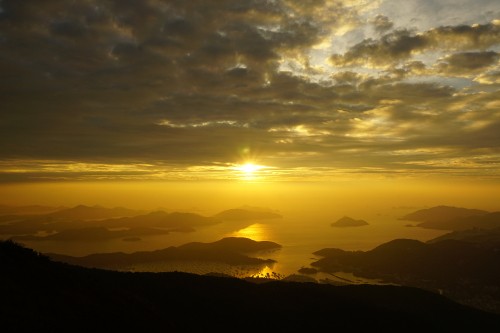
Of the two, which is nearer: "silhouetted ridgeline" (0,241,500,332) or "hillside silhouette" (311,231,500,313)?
"silhouetted ridgeline" (0,241,500,332)

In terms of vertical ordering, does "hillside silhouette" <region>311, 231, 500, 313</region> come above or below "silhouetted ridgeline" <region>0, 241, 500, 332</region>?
below

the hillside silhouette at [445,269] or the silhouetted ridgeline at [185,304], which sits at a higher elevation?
the silhouetted ridgeline at [185,304]

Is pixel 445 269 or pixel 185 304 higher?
pixel 185 304

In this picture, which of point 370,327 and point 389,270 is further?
point 389,270

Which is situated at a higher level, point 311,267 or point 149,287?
point 149,287

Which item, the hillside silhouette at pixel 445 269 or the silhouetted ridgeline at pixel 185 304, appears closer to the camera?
the silhouetted ridgeline at pixel 185 304

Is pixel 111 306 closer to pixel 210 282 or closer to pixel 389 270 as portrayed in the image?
pixel 210 282

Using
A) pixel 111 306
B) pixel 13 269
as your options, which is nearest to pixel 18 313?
pixel 111 306

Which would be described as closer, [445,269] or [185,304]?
[185,304]
